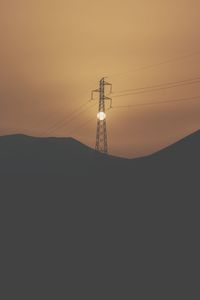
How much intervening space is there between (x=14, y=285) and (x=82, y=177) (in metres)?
48.9

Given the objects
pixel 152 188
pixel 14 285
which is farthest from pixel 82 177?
pixel 14 285

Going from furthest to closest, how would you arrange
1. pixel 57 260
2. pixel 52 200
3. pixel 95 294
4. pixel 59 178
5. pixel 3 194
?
pixel 59 178 < pixel 3 194 < pixel 52 200 < pixel 57 260 < pixel 95 294

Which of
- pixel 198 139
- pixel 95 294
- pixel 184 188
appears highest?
pixel 198 139

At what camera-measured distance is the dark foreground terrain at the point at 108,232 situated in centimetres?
6394

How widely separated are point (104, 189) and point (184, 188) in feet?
46.4

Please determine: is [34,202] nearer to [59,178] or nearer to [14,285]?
[59,178]

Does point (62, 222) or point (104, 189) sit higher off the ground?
point (104, 189)

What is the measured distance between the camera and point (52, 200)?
101 meters

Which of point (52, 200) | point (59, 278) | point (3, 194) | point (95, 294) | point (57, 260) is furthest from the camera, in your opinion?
point (3, 194)

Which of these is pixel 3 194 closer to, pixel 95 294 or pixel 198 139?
pixel 198 139

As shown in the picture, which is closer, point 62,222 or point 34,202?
point 62,222

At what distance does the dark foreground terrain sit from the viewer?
6394 centimetres

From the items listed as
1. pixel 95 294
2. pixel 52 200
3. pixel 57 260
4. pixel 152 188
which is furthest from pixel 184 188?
pixel 95 294

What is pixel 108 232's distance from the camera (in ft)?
265
